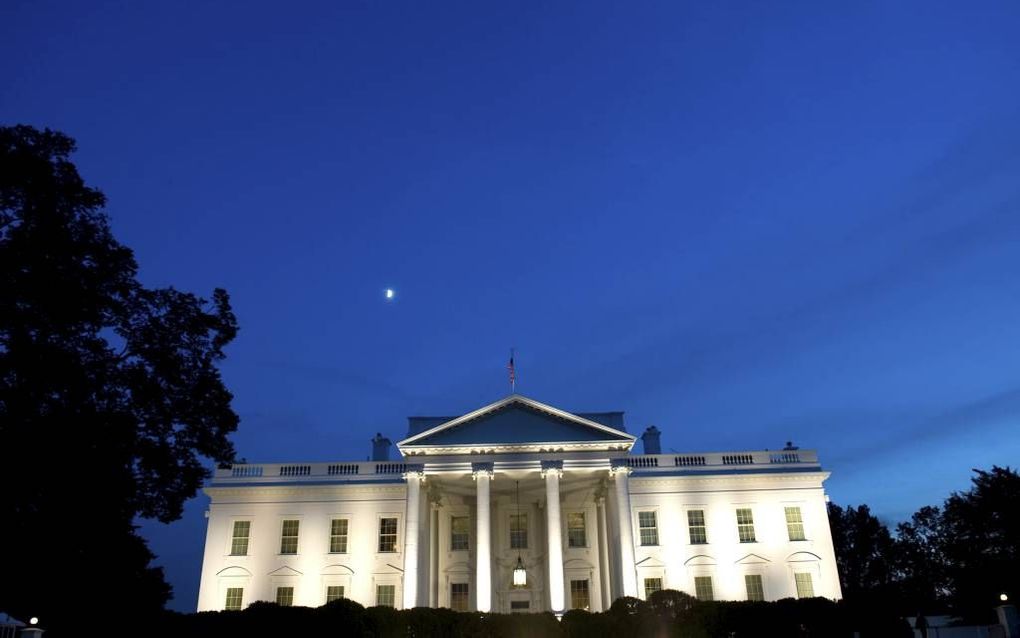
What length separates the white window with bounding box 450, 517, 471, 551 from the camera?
118 ft

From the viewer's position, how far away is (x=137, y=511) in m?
20.2

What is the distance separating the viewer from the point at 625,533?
3008cm

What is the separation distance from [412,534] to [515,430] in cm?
599

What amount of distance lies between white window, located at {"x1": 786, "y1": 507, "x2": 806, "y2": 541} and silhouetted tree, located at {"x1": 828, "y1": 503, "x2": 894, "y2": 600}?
1135 inches

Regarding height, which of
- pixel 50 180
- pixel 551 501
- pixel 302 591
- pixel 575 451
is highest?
pixel 50 180

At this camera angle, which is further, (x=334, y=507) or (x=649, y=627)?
(x=334, y=507)

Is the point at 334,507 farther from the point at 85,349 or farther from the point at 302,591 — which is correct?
the point at 85,349

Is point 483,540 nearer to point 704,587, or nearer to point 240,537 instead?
point 704,587

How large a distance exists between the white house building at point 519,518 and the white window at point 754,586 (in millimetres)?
47

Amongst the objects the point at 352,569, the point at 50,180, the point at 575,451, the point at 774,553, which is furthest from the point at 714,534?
the point at 50,180

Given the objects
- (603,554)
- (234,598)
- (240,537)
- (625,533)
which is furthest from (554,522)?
(234,598)

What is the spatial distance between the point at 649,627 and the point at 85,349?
18224mm

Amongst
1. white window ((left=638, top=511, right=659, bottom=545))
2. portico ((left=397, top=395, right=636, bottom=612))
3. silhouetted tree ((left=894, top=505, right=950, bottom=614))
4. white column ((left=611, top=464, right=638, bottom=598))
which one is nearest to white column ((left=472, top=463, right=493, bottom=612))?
portico ((left=397, top=395, right=636, bottom=612))

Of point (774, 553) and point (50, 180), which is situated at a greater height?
point (50, 180)
